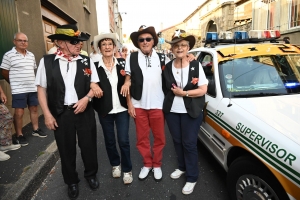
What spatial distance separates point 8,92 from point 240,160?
164 inches

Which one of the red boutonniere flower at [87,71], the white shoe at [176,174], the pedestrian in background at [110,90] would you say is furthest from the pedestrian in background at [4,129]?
the white shoe at [176,174]

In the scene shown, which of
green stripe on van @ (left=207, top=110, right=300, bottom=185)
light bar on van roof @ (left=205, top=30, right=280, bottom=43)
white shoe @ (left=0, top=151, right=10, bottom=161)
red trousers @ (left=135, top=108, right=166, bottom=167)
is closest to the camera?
green stripe on van @ (left=207, top=110, right=300, bottom=185)

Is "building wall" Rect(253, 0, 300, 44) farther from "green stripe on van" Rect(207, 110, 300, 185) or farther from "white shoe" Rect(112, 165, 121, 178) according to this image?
"white shoe" Rect(112, 165, 121, 178)

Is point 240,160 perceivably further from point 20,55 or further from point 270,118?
point 20,55

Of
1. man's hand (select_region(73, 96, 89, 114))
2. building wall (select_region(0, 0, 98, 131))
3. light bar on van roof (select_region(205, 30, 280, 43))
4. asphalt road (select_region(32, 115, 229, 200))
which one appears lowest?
asphalt road (select_region(32, 115, 229, 200))

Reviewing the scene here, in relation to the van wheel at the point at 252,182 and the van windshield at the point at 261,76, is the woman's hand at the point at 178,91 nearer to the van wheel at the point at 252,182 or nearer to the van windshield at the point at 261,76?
the van windshield at the point at 261,76

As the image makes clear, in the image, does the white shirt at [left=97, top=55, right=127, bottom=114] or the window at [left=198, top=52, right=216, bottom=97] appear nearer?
the white shirt at [left=97, top=55, right=127, bottom=114]

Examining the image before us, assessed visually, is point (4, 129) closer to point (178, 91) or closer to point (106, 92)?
point (106, 92)

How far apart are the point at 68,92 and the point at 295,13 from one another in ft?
32.0

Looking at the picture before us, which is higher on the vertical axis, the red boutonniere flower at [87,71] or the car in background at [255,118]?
the red boutonniere flower at [87,71]

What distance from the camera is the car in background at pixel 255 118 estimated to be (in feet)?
5.03

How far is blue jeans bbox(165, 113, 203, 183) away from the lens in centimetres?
241

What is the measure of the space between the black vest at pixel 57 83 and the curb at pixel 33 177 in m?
0.96

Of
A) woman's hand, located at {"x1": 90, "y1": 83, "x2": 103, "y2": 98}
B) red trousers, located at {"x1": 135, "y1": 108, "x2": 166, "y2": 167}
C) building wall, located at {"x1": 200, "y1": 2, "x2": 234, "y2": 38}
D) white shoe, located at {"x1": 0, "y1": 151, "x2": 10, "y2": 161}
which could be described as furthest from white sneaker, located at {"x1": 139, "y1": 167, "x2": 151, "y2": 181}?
Result: building wall, located at {"x1": 200, "y1": 2, "x2": 234, "y2": 38}
